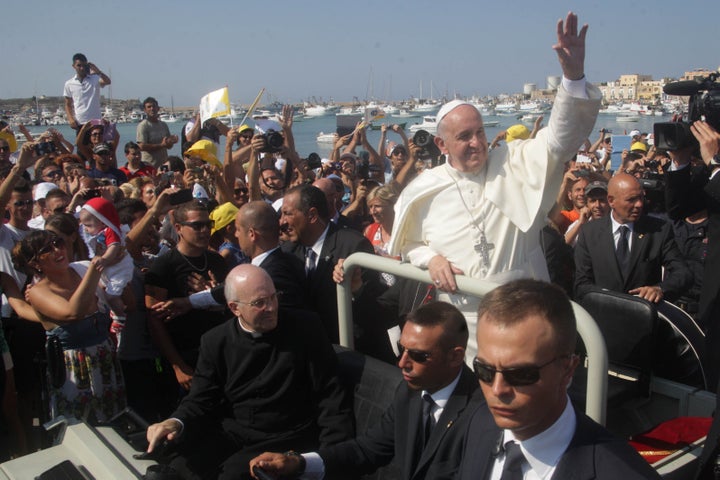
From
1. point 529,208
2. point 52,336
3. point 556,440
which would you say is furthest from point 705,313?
point 52,336

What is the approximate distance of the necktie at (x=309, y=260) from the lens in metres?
4.12

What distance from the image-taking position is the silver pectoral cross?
10.2ft

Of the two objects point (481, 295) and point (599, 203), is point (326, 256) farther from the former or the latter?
point (599, 203)

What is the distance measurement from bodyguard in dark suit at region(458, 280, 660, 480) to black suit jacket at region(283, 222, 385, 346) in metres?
2.28

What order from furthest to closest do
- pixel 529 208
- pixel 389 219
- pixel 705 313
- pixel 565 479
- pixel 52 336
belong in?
pixel 389 219
pixel 52 336
pixel 705 313
pixel 529 208
pixel 565 479

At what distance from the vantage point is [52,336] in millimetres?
3834

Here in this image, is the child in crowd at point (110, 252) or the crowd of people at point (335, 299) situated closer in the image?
the crowd of people at point (335, 299)

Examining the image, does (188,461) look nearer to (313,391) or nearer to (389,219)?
(313,391)

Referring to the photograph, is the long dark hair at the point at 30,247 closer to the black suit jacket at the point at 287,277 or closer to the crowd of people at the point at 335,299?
the crowd of people at the point at 335,299

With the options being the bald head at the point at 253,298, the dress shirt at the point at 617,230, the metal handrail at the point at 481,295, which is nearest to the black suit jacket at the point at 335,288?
the metal handrail at the point at 481,295

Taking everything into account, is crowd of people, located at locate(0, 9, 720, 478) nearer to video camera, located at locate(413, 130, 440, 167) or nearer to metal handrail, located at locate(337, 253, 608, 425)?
metal handrail, located at locate(337, 253, 608, 425)

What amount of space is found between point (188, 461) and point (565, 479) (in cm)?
225

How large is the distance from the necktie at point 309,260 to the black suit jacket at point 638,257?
5.83 ft

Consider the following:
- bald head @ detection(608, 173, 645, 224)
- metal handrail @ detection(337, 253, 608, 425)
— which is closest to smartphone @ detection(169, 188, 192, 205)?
metal handrail @ detection(337, 253, 608, 425)
